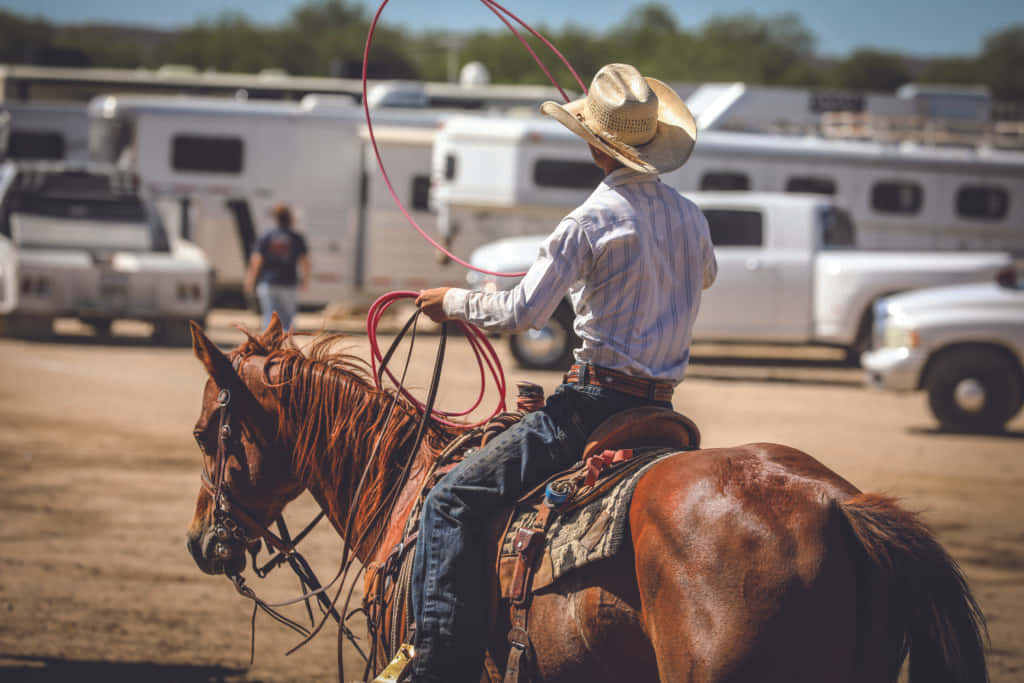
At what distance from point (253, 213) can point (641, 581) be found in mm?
17123

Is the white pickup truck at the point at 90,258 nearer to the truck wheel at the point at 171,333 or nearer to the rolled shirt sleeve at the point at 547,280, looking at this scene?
the truck wheel at the point at 171,333

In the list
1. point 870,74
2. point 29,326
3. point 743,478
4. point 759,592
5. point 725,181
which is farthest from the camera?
point 870,74

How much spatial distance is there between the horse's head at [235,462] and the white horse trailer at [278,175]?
1491 centimetres

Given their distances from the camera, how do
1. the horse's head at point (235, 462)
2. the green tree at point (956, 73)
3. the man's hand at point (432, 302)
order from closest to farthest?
the man's hand at point (432, 302) → the horse's head at point (235, 462) → the green tree at point (956, 73)

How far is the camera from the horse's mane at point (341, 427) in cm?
386

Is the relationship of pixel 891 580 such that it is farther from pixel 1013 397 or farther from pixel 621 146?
pixel 1013 397

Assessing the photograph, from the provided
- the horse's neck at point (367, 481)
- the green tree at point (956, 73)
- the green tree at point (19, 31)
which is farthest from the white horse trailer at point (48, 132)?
the green tree at point (956, 73)

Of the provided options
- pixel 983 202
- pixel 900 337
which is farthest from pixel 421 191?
pixel 900 337

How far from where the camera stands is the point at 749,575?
2709mm

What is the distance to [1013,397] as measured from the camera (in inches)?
473

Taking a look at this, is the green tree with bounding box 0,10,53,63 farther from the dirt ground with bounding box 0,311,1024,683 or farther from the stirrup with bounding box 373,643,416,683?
the stirrup with bounding box 373,643,416,683

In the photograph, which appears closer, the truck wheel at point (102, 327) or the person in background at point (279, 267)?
the person in background at point (279, 267)

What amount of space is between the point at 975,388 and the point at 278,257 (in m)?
7.78

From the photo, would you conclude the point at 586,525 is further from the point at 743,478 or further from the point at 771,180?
the point at 771,180
